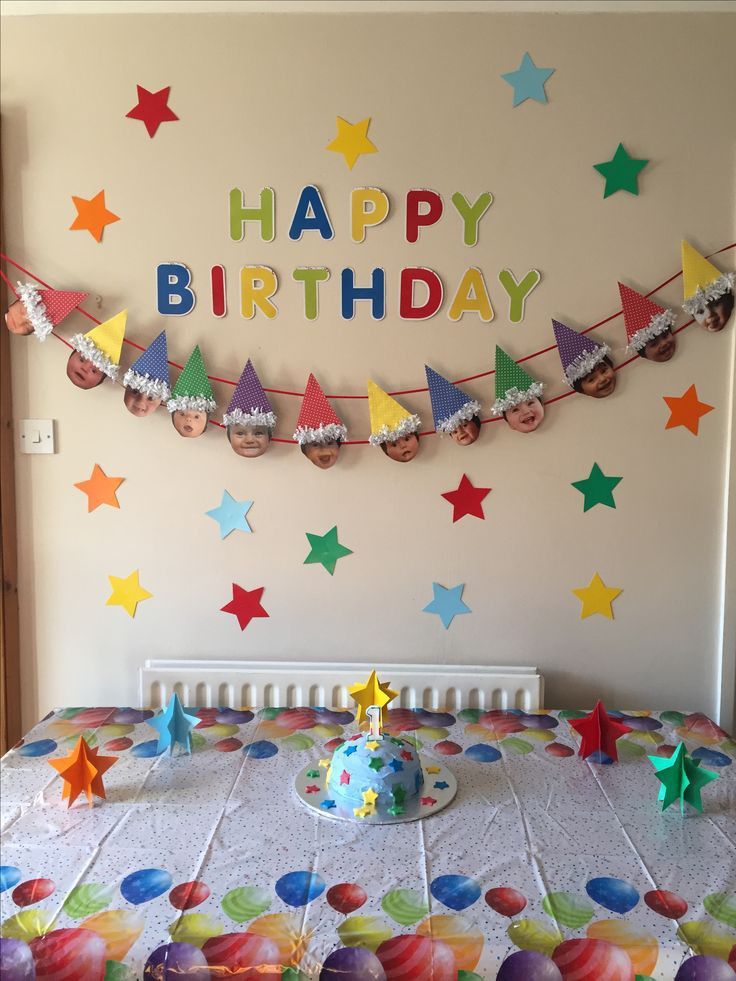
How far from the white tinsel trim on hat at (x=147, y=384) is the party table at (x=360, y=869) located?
0.84 m

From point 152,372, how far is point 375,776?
3.75 feet

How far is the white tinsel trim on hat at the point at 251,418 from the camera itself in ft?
6.45

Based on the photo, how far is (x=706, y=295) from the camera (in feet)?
6.30

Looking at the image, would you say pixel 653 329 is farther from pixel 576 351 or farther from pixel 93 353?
pixel 93 353

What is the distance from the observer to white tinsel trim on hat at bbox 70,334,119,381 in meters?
1.96

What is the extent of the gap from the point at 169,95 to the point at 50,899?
1813 mm

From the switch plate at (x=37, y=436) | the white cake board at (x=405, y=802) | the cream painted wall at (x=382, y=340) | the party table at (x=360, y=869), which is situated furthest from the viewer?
the switch plate at (x=37, y=436)

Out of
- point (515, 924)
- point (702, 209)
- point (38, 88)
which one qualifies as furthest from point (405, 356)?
point (515, 924)

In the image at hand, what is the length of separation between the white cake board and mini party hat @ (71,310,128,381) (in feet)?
3.68

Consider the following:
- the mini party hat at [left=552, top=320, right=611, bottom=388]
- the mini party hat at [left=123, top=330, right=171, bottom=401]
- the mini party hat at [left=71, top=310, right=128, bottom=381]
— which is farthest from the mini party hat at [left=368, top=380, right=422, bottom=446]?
the mini party hat at [left=71, top=310, right=128, bottom=381]

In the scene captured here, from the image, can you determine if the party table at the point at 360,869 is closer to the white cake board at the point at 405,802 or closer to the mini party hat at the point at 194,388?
the white cake board at the point at 405,802

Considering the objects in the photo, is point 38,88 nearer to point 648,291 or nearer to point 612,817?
point 648,291

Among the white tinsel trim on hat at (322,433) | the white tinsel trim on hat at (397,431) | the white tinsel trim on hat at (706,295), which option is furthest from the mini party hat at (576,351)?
the white tinsel trim on hat at (322,433)

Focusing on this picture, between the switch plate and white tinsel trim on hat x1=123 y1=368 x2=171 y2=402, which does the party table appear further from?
white tinsel trim on hat x1=123 y1=368 x2=171 y2=402
